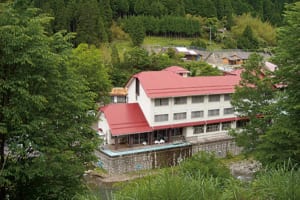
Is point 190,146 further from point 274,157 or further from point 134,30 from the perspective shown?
point 134,30

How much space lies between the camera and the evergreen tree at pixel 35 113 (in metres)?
6.67

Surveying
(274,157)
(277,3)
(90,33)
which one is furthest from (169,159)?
(277,3)

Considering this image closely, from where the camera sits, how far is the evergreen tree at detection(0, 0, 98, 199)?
6.67m

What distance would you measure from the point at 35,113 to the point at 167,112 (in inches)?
512

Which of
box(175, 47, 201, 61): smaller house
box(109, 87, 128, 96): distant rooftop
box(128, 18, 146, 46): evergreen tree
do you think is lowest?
box(109, 87, 128, 96): distant rooftop

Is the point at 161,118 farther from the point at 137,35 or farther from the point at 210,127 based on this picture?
the point at 137,35

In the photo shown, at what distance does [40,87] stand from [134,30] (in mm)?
36728

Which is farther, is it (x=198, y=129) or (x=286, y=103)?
(x=198, y=129)

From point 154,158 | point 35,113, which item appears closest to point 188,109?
point 154,158

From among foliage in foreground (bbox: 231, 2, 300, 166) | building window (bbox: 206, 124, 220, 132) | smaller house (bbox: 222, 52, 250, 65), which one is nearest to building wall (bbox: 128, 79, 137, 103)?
building window (bbox: 206, 124, 220, 132)

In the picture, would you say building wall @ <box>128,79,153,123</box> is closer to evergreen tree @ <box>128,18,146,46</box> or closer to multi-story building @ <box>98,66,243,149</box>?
multi-story building @ <box>98,66,243,149</box>

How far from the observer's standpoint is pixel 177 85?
20.1m

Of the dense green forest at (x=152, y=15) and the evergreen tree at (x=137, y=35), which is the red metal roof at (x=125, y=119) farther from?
the evergreen tree at (x=137, y=35)

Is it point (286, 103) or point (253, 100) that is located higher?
point (286, 103)
